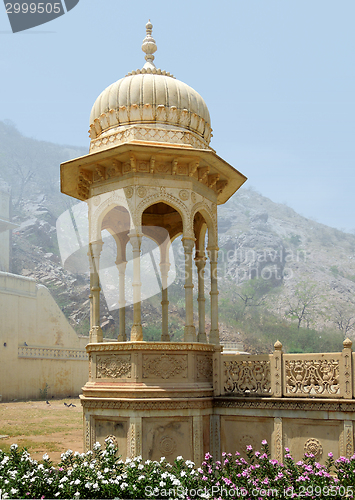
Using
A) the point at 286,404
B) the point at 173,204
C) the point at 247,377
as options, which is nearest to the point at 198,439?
the point at 247,377

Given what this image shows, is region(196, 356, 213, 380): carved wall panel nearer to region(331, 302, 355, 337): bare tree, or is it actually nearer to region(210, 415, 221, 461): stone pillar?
region(210, 415, 221, 461): stone pillar

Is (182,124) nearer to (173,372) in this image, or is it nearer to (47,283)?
(173,372)

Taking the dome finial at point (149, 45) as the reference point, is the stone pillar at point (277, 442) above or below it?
below

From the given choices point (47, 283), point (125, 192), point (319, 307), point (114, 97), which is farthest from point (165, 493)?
point (319, 307)

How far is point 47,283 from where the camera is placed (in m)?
59.9

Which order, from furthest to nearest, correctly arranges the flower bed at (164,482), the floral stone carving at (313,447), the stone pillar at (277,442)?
1. the stone pillar at (277,442)
2. the floral stone carving at (313,447)
3. the flower bed at (164,482)

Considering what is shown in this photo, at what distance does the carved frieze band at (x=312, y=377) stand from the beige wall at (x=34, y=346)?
20.5m

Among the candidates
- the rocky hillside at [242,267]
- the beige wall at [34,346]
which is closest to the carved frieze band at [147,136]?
the beige wall at [34,346]

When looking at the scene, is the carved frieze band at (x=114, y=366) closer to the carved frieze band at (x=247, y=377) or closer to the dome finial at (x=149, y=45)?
the carved frieze band at (x=247, y=377)

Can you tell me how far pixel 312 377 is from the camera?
7660 millimetres

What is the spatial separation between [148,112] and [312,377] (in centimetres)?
528

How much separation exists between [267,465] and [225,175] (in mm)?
5383

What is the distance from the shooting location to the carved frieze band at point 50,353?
26.7 meters

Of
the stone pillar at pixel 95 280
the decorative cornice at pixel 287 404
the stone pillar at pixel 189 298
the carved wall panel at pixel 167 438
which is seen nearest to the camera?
the decorative cornice at pixel 287 404
